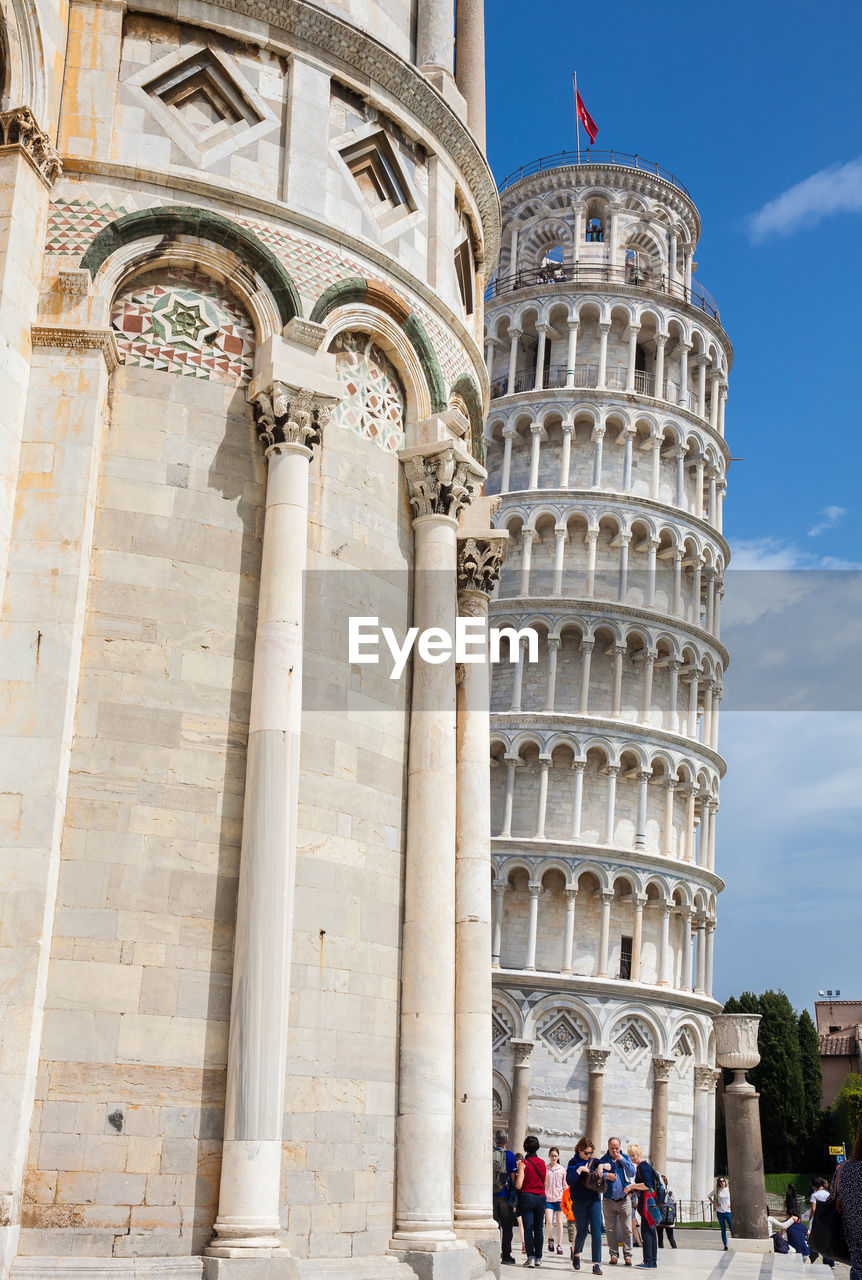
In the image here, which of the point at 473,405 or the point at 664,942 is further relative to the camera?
the point at 664,942

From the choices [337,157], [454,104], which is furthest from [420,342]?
[454,104]

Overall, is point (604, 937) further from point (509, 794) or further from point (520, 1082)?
point (509, 794)

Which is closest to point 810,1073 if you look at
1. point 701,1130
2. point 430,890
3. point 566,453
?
point 701,1130

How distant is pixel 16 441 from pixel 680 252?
49.0 metres

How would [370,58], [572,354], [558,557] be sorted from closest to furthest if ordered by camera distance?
1. [370,58]
2. [558,557]
3. [572,354]

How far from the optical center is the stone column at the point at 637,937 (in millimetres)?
45656

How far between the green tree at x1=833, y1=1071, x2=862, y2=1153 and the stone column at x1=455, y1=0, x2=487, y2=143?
56189 mm

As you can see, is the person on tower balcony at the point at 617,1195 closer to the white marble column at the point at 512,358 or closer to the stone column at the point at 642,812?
the stone column at the point at 642,812

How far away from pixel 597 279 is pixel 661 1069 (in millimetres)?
28515

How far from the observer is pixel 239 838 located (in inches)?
461

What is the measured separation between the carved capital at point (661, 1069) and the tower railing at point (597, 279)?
1077 inches

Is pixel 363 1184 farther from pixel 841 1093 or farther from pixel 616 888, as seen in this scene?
pixel 841 1093

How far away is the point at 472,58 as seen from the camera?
59.3 ft

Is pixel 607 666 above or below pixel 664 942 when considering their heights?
above
